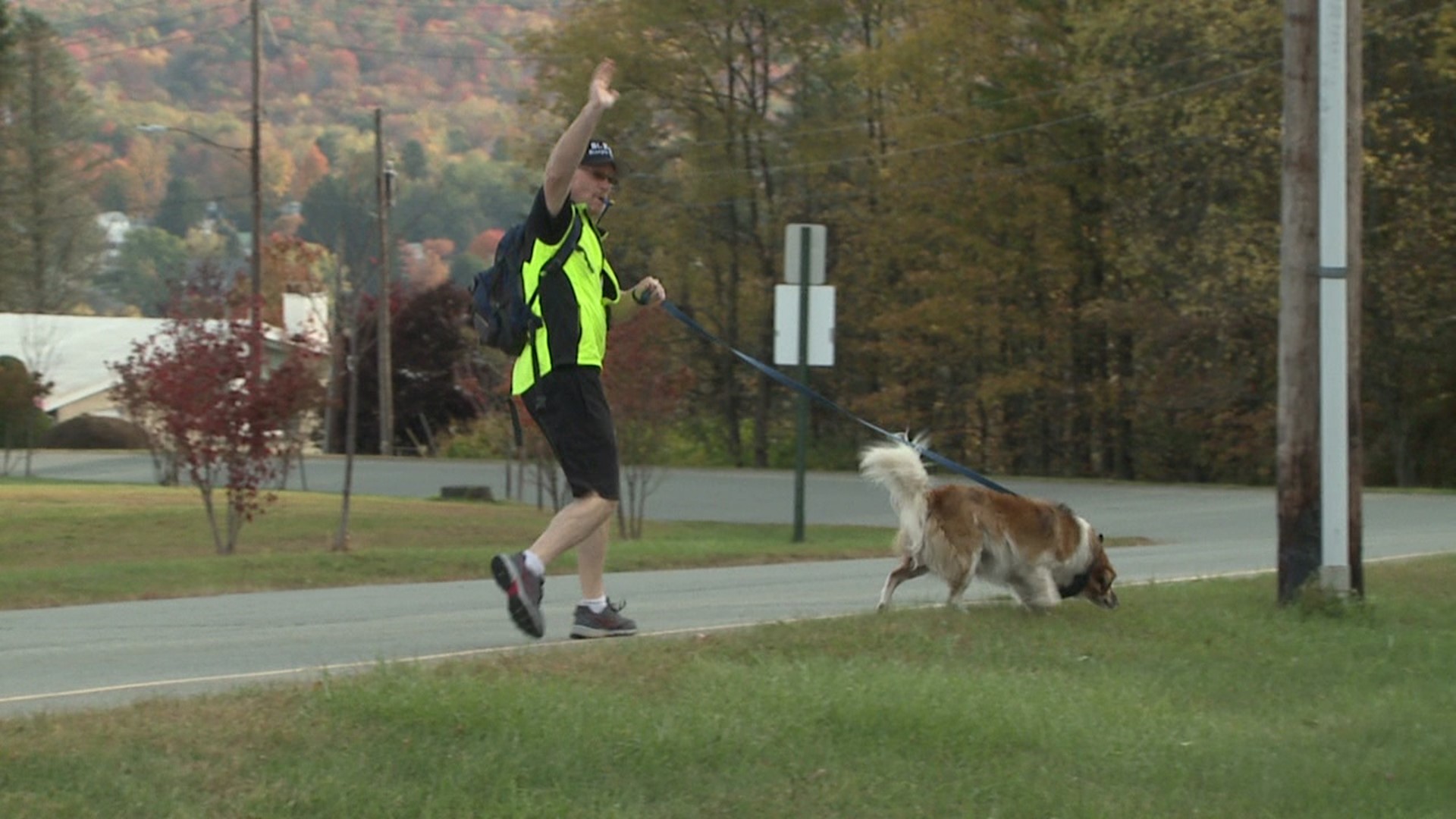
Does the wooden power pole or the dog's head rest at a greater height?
the wooden power pole

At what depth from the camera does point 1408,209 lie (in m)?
33.9

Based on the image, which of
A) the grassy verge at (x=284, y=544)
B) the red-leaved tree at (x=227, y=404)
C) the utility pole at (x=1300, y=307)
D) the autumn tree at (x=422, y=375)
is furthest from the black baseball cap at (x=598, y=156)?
the autumn tree at (x=422, y=375)

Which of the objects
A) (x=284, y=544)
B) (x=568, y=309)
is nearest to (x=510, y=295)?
(x=568, y=309)

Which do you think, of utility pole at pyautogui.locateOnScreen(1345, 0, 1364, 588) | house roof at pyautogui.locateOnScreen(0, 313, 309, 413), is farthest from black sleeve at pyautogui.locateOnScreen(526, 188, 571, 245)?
house roof at pyautogui.locateOnScreen(0, 313, 309, 413)

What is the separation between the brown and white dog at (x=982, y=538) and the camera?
10023 millimetres

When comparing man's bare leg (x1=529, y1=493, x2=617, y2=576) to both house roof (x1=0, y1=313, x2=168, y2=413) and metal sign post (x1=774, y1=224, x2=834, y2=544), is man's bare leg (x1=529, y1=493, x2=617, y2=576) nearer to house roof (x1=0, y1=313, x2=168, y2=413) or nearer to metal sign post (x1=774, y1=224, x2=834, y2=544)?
metal sign post (x1=774, y1=224, x2=834, y2=544)

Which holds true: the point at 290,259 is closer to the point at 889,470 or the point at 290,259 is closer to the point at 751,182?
the point at 751,182

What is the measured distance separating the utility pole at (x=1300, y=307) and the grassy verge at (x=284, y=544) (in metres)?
6.41

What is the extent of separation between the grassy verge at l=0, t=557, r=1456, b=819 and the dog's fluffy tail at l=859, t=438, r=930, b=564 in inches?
19.6

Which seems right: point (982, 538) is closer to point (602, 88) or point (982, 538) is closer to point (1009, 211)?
point (602, 88)

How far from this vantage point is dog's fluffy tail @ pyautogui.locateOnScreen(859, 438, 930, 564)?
995 centimetres

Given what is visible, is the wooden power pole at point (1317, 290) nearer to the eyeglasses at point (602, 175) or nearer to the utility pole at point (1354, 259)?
the utility pole at point (1354, 259)

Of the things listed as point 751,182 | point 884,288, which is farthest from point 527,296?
point 751,182

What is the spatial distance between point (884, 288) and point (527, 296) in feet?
124
